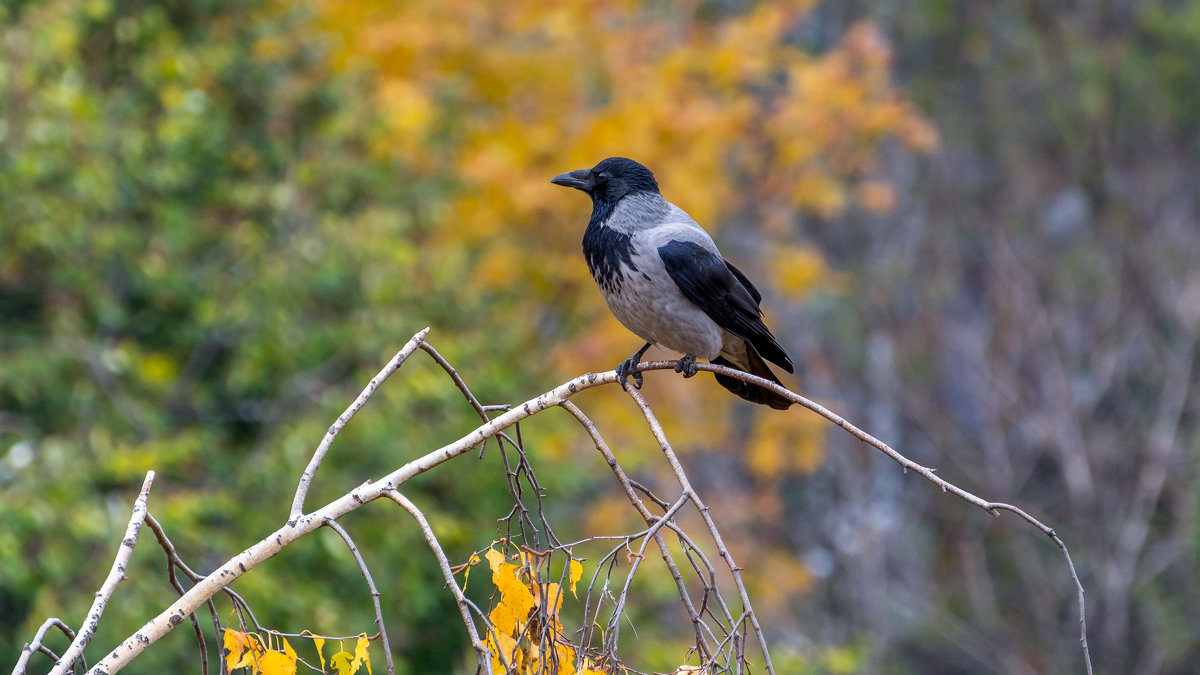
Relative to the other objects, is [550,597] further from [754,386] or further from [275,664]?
[754,386]

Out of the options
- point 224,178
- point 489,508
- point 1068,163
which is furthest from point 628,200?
point 1068,163

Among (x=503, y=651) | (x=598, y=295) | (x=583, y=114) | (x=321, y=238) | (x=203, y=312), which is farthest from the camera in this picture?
(x=583, y=114)

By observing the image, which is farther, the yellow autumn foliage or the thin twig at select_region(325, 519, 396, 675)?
the yellow autumn foliage

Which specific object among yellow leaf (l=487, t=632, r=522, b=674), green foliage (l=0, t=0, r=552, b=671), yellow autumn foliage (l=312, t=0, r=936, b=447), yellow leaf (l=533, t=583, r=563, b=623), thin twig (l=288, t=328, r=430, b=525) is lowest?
yellow leaf (l=487, t=632, r=522, b=674)

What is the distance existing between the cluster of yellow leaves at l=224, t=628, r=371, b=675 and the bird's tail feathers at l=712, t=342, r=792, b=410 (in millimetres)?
1497

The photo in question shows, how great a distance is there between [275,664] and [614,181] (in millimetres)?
2451

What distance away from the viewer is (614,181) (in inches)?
157

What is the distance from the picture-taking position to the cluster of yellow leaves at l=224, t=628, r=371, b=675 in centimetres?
185

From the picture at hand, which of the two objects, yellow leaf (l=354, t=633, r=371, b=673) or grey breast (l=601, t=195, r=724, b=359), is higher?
grey breast (l=601, t=195, r=724, b=359)

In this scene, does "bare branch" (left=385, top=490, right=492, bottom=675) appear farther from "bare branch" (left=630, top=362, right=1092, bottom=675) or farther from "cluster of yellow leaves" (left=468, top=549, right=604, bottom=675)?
"bare branch" (left=630, top=362, right=1092, bottom=675)

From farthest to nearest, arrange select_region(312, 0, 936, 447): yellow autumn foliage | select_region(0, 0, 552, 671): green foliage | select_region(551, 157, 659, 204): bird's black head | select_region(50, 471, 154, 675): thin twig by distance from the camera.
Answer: select_region(312, 0, 936, 447): yellow autumn foliage < select_region(0, 0, 552, 671): green foliage < select_region(551, 157, 659, 204): bird's black head < select_region(50, 471, 154, 675): thin twig

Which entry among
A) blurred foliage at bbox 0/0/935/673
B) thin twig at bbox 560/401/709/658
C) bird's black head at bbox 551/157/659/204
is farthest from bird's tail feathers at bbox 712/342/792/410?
blurred foliage at bbox 0/0/935/673

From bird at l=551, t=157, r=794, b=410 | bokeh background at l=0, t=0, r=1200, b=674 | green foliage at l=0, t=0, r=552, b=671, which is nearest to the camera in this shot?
bird at l=551, t=157, r=794, b=410

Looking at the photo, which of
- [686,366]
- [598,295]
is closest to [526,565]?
[686,366]
